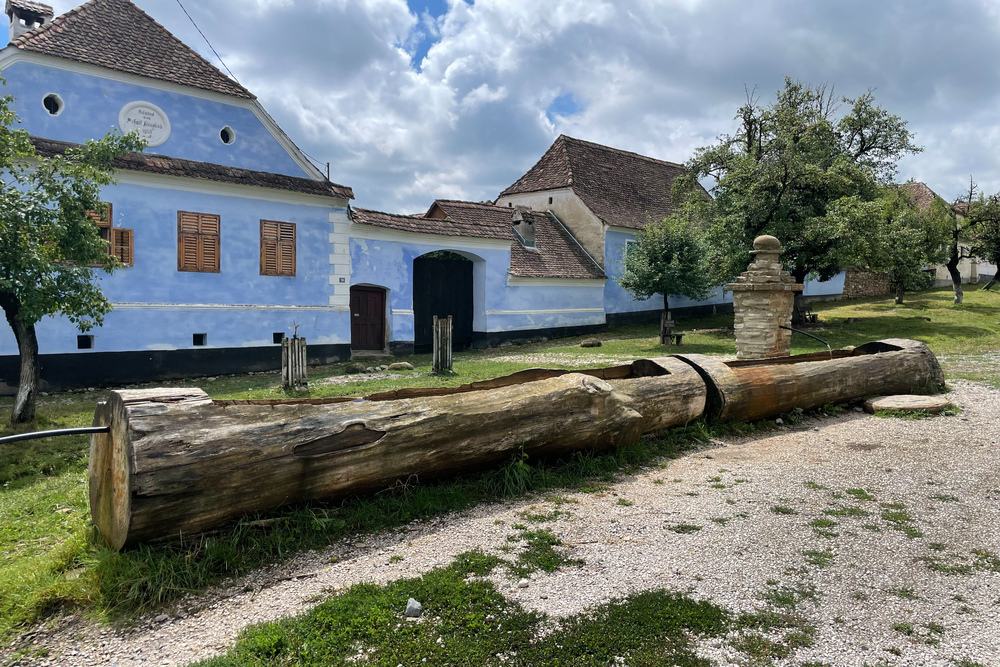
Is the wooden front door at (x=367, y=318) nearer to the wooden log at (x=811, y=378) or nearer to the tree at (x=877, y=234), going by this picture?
the wooden log at (x=811, y=378)

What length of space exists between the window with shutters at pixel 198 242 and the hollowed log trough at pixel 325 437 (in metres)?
10.3

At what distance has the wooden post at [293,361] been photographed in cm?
1109

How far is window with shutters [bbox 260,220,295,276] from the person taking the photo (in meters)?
14.4

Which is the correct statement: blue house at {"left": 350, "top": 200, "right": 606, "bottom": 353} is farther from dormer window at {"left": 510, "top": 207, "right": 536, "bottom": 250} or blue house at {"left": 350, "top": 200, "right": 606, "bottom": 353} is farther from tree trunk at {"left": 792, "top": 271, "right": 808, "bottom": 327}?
tree trunk at {"left": 792, "top": 271, "right": 808, "bottom": 327}

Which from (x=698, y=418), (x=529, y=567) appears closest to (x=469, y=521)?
(x=529, y=567)

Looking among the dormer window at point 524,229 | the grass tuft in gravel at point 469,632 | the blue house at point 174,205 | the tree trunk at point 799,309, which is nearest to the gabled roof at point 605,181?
the dormer window at point 524,229

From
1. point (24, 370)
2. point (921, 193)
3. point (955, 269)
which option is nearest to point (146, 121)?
point (24, 370)

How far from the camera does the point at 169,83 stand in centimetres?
1316

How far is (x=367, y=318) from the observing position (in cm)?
1734

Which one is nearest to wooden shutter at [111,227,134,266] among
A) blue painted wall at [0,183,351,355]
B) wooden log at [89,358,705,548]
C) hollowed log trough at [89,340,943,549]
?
blue painted wall at [0,183,351,355]

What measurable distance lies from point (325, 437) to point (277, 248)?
11.5m

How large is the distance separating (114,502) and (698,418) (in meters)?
5.85

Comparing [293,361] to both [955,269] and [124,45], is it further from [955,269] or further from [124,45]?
[955,269]

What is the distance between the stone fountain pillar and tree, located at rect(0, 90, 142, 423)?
10.6 metres
